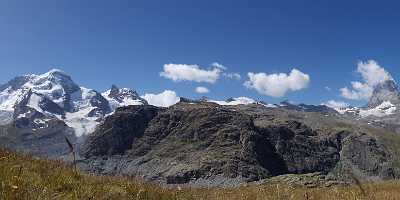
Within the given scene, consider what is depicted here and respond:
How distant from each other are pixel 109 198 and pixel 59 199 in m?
1.67

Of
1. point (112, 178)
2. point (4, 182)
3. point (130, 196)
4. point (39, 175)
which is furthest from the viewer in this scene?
point (112, 178)

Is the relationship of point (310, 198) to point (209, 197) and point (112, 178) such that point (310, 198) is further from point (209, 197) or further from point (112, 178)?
point (112, 178)

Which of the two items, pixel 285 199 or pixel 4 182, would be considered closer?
pixel 4 182

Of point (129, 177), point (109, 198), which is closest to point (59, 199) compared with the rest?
point (109, 198)

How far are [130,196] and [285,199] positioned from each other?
373 cm

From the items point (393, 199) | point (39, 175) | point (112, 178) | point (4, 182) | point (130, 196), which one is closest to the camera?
point (4, 182)

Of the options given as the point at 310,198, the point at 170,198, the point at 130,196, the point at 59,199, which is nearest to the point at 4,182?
the point at 59,199

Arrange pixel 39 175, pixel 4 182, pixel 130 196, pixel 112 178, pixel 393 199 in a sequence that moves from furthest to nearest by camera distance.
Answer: pixel 112 178 → pixel 393 199 → pixel 130 196 → pixel 39 175 → pixel 4 182

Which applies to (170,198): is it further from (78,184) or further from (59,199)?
(59,199)

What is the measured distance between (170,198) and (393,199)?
5048 mm

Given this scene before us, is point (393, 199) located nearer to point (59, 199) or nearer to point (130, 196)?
point (130, 196)

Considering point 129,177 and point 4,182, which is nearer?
point 4,182

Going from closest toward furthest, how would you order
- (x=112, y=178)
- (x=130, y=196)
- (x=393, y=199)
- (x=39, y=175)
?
(x=39, y=175), (x=130, y=196), (x=393, y=199), (x=112, y=178)

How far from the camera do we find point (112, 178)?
46.1 feet
